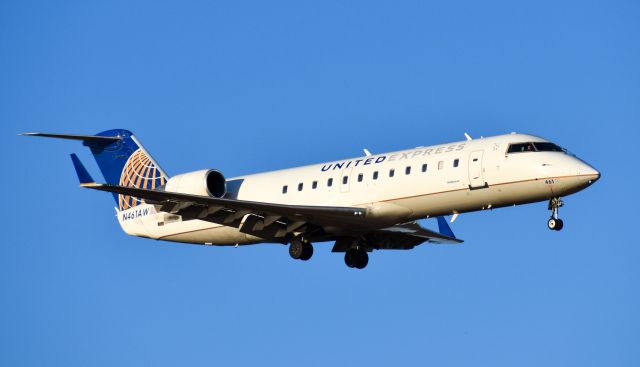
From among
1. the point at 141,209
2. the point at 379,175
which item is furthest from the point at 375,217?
the point at 141,209

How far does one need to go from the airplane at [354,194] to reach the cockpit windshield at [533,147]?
0.02 meters

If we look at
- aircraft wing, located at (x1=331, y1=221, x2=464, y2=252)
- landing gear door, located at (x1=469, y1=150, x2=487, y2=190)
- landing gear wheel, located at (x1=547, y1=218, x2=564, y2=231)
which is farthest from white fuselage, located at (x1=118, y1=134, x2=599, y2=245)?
aircraft wing, located at (x1=331, y1=221, x2=464, y2=252)

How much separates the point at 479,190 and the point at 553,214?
184 cm

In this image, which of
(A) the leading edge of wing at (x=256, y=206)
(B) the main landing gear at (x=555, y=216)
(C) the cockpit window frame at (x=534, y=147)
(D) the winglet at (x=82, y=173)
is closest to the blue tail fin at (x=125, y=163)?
(D) the winglet at (x=82, y=173)

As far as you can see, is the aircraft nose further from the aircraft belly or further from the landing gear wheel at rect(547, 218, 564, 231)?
the landing gear wheel at rect(547, 218, 564, 231)

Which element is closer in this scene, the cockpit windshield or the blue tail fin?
the cockpit windshield

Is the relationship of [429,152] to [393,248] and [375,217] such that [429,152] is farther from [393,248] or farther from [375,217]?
[393,248]

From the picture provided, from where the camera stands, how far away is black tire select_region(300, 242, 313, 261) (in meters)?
30.6

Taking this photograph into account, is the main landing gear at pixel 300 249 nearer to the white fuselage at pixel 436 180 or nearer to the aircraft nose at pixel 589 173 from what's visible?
the white fuselage at pixel 436 180

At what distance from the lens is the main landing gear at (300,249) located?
30.5 meters

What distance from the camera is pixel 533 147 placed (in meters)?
27.9

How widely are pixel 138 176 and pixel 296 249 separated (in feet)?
22.3

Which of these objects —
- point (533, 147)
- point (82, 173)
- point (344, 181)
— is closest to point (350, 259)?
point (344, 181)

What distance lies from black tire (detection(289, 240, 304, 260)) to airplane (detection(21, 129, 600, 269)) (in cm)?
3
